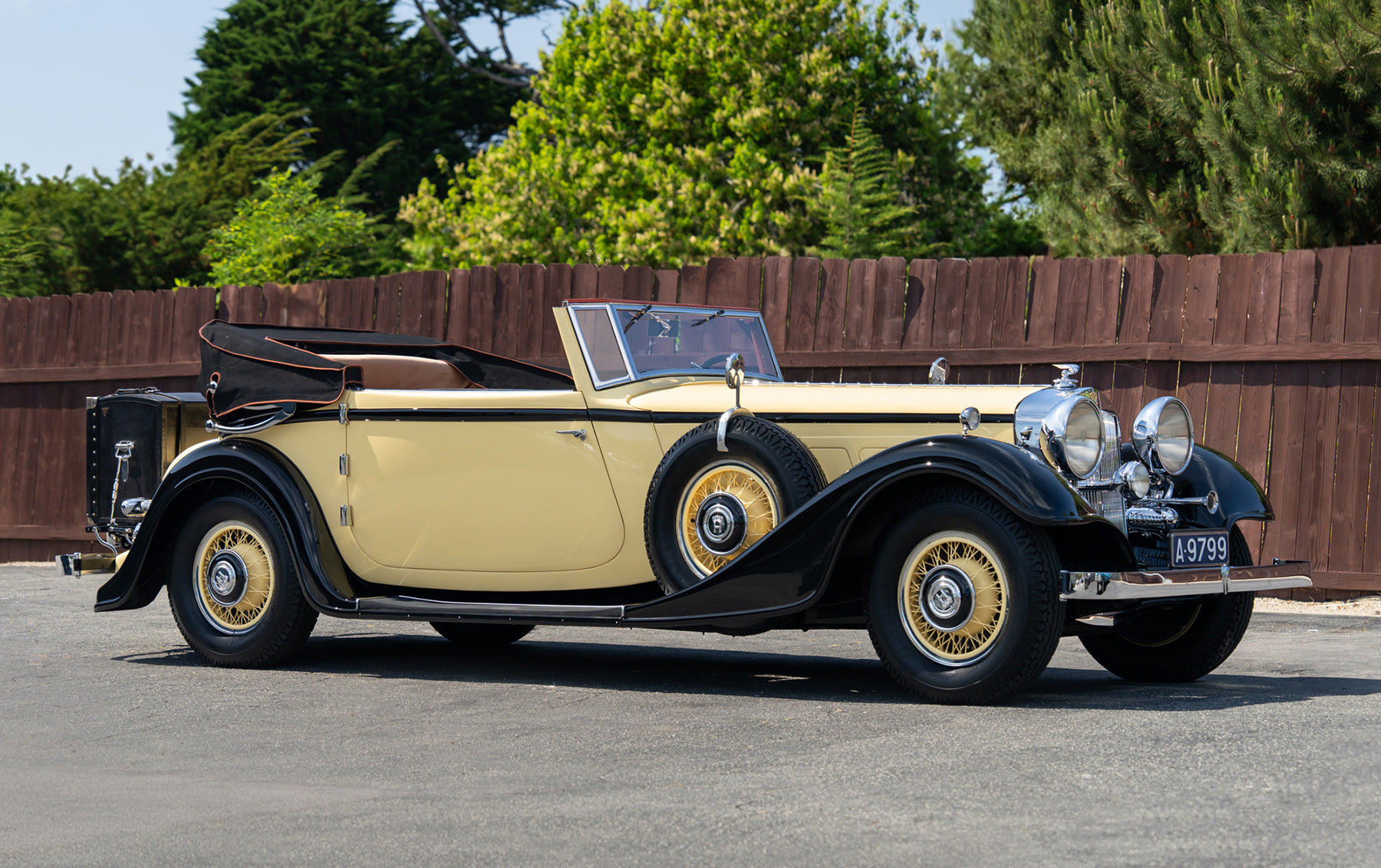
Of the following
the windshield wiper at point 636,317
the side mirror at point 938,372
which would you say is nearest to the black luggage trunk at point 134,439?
the windshield wiper at point 636,317

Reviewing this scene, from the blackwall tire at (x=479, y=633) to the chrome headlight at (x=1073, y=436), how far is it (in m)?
3.44

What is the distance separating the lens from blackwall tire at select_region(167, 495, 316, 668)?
6.84 m

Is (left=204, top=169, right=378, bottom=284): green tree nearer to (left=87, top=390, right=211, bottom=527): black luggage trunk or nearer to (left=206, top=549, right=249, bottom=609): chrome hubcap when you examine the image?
(left=87, top=390, right=211, bottom=527): black luggage trunk

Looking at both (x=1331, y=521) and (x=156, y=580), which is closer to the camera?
(x=156, y=580)

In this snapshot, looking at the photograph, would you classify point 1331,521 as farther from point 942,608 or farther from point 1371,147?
point 1371,147

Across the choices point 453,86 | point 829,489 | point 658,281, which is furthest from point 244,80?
point 829,489

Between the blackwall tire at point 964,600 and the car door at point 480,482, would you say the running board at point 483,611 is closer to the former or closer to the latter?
the car door at point 480,482

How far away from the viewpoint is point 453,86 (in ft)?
119

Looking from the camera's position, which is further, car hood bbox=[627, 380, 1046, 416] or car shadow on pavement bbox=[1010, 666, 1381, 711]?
car hood bbox=[627, 380, 1046, 416]

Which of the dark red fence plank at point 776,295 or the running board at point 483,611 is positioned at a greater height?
the dark red fence plank at point 776,295

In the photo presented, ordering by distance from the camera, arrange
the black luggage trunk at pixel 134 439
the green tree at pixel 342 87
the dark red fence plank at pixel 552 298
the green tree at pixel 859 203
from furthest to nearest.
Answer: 1. the green tree at pixel 342 87
2. the green tree at pixel 859 203
3. the dark red fence plank at pixel 552 298
4. the black luggage trunk at pixel 134 439

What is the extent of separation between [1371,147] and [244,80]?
28193 mm

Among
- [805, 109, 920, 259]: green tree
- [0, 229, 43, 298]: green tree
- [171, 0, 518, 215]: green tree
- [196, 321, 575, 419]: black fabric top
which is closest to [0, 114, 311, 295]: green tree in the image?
[0, 229, 43, 298]: green tree

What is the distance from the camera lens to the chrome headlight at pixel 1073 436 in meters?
5.45
